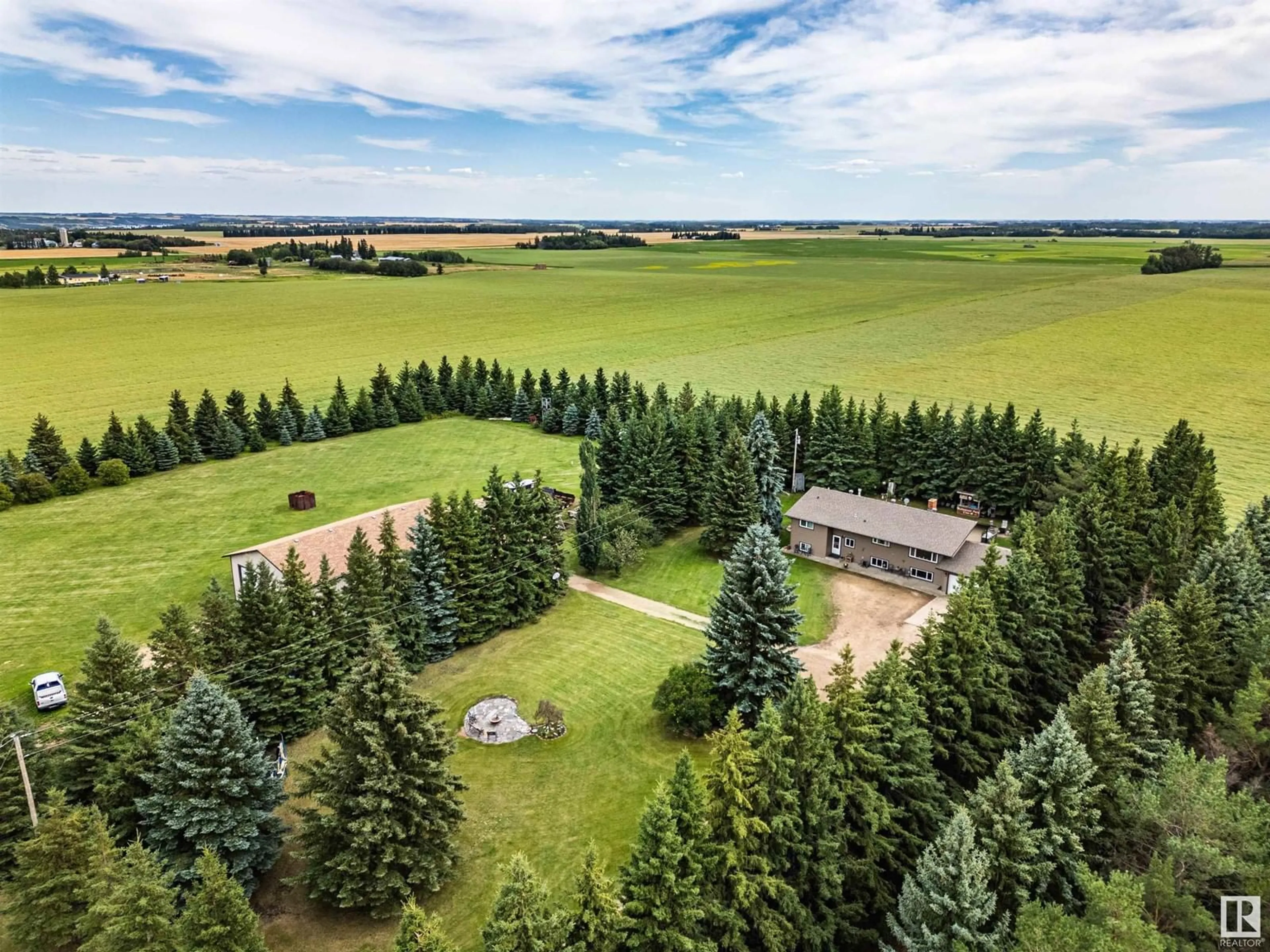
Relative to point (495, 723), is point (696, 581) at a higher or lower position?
higher

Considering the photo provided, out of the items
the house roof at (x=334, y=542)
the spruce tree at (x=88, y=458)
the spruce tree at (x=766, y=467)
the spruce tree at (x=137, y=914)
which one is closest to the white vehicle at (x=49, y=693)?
the house roof at (x=334, y=542)

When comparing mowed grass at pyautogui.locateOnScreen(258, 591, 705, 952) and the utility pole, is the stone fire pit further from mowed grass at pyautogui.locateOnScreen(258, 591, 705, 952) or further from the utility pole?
the utility pole

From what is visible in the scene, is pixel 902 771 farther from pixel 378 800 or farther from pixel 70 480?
pixel 70 480

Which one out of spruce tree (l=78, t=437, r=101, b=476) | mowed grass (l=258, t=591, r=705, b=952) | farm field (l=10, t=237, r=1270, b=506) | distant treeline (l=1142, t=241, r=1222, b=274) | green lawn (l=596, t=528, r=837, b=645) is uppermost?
distant treeline (l=1142, t=241, r=1222, b=274)

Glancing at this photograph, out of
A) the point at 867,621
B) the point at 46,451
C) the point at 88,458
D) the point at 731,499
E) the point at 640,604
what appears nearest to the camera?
the point at 867,621

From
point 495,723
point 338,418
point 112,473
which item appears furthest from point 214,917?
point 338,418

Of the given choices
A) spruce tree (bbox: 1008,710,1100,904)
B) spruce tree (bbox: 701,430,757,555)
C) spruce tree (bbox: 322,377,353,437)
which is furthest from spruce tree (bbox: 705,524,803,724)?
spruce tree (bbox: 322,377,353,437)
